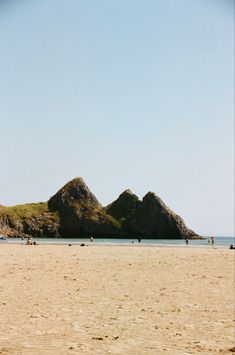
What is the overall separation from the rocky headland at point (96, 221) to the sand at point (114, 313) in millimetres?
158550

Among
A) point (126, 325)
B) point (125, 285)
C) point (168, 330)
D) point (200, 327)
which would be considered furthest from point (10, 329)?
point (125, 285)

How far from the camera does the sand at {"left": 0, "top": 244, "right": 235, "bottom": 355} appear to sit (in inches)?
394

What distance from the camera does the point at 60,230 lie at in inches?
7328

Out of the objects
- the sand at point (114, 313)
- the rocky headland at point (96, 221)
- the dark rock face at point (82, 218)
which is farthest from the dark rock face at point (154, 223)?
the sand at point (114, 313)

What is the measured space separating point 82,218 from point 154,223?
33.2 m

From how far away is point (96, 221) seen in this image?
603ft

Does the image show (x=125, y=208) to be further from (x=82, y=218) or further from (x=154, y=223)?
(x=82, y=218)

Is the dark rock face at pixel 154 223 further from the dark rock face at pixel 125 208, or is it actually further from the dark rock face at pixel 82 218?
the dark rock face at pixel 82 218

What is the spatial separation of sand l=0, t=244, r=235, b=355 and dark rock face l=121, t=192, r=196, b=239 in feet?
523

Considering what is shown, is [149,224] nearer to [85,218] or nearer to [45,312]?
[85,218]

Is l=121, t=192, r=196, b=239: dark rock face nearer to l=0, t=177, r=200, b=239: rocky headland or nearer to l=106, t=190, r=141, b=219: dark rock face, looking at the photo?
l=0, t=177, r=200, b=239: rocky headland

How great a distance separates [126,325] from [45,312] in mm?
2814

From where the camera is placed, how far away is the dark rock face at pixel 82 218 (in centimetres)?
18250

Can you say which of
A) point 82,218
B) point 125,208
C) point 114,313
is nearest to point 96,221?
point 82,218
